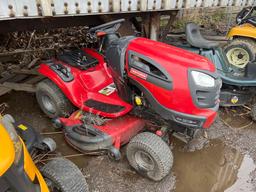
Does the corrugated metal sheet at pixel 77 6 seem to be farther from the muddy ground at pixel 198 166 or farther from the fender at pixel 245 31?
the muddy ground at pixel 198 166

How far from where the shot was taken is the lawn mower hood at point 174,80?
184cm

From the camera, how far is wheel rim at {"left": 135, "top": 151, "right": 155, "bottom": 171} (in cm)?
209

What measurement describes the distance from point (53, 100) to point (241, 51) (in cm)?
278

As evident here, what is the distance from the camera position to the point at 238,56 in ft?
12.6

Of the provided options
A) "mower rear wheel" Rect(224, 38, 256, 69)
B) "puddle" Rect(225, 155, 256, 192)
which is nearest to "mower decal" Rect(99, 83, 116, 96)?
"puddle" Rect(225, 155, 256, 192)

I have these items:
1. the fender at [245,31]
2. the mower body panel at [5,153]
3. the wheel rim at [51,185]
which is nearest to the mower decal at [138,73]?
the wheel rim at [51,185]

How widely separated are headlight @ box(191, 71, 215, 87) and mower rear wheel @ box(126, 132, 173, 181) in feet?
1.81

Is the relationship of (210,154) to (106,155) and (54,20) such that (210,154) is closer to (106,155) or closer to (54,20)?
(106,155)

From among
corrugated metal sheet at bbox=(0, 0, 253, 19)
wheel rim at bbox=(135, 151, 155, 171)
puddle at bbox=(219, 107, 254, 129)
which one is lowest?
puddle at bbox=(219, 107, 254, 129)

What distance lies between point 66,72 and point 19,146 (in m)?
1.39

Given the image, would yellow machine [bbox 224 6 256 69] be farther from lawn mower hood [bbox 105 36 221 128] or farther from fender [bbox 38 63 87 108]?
fender [bbox 38 63 87 108]

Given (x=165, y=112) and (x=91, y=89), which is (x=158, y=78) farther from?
(x=91, y=89)

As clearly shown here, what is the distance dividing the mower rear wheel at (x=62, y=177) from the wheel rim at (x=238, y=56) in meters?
2.95

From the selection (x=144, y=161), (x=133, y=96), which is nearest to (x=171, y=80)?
(x=133, y=96)
